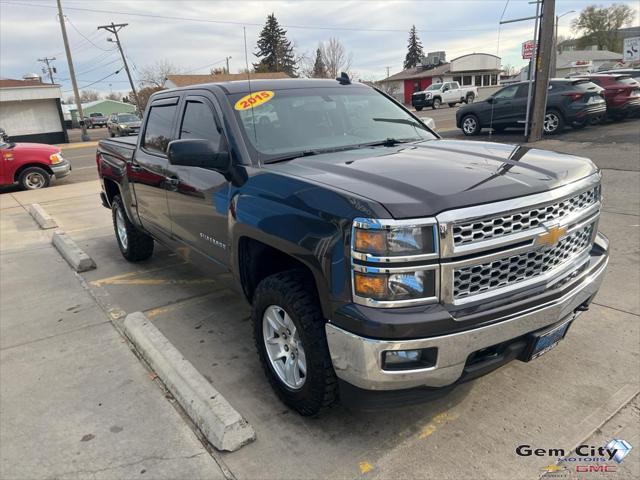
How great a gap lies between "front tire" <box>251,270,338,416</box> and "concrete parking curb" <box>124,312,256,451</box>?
0.33 meters

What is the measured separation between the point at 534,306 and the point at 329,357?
1.04 m

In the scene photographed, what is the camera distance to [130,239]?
19.5 ft

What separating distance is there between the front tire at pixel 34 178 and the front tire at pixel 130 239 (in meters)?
8.33

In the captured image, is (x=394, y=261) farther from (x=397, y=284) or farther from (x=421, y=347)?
(x=421, y=347)

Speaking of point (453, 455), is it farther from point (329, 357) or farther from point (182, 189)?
point (182, 189)

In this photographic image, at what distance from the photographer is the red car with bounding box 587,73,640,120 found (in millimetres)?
15672

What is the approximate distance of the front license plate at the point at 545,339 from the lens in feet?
8.20

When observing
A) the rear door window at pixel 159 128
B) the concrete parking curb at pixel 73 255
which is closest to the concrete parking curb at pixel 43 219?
the concrete parking curb at pixel 73 255

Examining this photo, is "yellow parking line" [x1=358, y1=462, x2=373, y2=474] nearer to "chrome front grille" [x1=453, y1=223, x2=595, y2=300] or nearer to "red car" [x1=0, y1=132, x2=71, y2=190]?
"chrome front grille" [x1=453, y1=223, x2=595, y2=300]

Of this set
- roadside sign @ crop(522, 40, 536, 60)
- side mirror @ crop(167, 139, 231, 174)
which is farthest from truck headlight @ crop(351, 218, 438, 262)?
roadside sign @ crop(522, 40, 536, 60)

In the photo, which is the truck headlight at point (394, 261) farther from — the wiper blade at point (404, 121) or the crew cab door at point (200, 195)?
the wiper blade at point (404, 121)

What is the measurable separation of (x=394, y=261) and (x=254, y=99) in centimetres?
198

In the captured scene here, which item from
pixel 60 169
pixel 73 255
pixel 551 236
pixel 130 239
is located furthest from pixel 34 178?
pixel 551 236

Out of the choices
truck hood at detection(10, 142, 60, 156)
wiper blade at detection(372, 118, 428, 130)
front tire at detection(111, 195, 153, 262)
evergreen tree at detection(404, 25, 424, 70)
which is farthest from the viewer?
evergreen tree at detection(404, 25, 424, 70)
